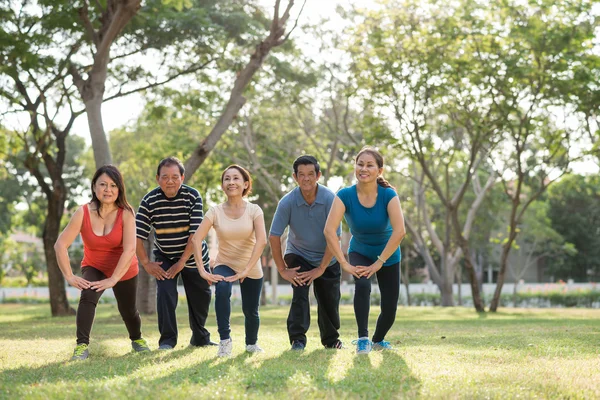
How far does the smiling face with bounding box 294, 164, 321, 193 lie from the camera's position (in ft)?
27.1

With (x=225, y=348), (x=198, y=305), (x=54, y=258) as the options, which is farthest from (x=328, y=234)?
(x=54, y=258)

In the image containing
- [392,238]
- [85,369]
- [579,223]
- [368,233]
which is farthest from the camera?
[579,223]

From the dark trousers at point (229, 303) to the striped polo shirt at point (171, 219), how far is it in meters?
0.89

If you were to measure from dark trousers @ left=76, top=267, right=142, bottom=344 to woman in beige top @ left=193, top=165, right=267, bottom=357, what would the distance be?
80 cm

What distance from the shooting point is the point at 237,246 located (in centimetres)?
823

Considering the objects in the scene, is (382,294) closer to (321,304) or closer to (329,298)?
(329,298)

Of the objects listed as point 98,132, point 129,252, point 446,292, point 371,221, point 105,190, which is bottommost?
point 446,292

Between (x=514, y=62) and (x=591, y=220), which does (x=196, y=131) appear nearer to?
(x=514, y=62)

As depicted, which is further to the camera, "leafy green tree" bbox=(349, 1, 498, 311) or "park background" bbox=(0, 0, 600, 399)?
"leafy green tree" bbox=(349, 1, 498, 311)

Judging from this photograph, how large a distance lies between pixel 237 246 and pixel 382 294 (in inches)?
57.4

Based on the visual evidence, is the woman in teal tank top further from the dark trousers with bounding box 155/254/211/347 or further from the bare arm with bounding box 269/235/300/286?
the dark trousers with bounding box 155/254/211/347

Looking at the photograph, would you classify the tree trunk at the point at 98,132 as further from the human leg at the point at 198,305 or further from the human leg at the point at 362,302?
the human leg at the point at 362,302

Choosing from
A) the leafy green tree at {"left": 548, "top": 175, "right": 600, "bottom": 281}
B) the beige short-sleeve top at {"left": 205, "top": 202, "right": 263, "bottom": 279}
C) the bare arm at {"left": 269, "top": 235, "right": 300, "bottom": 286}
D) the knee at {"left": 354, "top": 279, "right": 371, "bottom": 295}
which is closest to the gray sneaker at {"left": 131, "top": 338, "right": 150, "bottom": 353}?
the beige short-sleeve top at {"left": 205, "top": 202, "right": 263, "bottom": 279}

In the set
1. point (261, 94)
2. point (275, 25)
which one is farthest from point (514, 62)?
point (261, 94)
